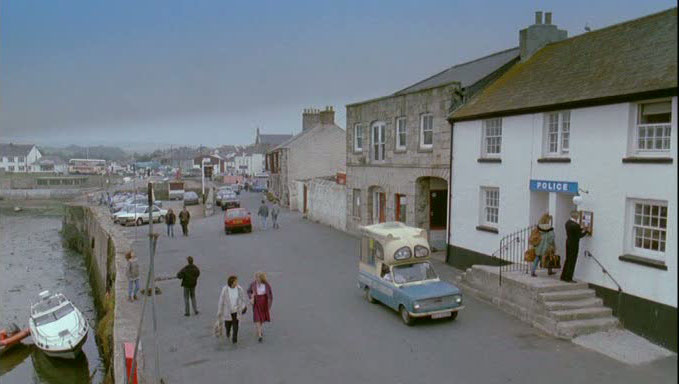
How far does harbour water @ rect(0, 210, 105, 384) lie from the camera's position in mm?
20672

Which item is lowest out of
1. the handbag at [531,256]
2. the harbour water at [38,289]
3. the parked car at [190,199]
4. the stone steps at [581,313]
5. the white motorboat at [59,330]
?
the harbour water at [38,289]

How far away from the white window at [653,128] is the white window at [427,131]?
9.84 meters

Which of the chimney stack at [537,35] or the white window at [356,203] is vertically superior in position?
the chimney stack at [537,35]

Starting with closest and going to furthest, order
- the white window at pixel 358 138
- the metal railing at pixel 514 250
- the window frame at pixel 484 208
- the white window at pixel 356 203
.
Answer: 1. the metal railing at pixel 514 250
2. the window frame at pixel 484 208
3. the white window at pixel 358 138
4. the white window at pixel 356 203

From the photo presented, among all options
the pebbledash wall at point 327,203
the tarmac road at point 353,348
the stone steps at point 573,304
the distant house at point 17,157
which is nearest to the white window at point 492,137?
the tarmac road at point 353,348

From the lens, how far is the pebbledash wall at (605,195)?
11.9 metres

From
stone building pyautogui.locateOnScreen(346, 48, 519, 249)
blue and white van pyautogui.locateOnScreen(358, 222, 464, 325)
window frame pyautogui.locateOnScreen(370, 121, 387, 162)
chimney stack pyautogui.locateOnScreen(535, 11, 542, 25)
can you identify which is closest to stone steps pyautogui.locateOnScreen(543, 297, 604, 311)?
blue and white van pyautogui.locateOnScreen(358, 222, 464, 325)

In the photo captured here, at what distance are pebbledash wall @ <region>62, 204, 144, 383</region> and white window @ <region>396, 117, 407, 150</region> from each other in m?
13.1

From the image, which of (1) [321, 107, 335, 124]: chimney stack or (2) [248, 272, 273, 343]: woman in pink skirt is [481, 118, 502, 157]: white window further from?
(1) [321, 107, 335, 124]: chimney stack

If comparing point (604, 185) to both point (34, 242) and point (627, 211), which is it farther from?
point (34, 242)

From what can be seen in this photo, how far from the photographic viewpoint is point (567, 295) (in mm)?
13461

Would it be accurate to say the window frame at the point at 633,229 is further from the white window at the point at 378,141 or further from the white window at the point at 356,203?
the white window at the point at 356,203

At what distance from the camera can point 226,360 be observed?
11.9 metres

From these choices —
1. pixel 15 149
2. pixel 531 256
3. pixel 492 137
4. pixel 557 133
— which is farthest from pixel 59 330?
pixel 15 149
